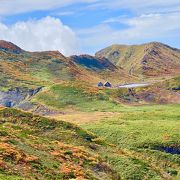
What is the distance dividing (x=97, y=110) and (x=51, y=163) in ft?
253

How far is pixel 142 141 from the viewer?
264ft

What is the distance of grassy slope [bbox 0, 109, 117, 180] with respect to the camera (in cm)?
4825

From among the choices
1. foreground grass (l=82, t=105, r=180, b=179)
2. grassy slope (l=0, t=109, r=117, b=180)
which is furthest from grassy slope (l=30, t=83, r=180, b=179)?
grassy slope (l=0, t=109, r=117, b=180)

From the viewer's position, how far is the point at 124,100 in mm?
154625

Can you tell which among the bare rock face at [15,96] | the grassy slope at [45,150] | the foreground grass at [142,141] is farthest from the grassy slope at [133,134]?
the bare rock face at [15,96]

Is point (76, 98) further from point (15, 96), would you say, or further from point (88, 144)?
point (88, 144)

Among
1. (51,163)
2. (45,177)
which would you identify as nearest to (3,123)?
(51,163)

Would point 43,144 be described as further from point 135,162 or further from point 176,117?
point 176,117

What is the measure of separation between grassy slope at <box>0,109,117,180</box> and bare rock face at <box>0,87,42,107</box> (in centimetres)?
7234

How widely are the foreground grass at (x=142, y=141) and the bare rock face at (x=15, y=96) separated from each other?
55.8m

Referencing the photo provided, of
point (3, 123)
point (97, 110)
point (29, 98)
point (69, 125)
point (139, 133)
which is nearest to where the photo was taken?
point (3, 123)

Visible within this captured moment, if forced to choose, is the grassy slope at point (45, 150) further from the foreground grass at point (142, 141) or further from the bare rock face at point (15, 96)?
the bare rock face at point (15, 96)

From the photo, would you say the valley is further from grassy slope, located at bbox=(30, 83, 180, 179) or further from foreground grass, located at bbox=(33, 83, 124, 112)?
foreground grass, located at bbox=(33, 83, 124, 112)

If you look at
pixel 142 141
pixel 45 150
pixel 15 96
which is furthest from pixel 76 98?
pixel 45 150
